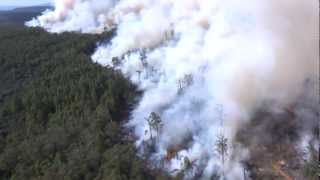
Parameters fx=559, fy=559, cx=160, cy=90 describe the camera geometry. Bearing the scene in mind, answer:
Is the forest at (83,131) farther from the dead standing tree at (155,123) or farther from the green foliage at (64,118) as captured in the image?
the dead standing tree at (155,123)

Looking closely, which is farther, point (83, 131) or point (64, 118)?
point (64, 118)

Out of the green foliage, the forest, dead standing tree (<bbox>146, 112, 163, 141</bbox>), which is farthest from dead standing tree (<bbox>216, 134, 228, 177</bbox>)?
dead standing tree (<bbox>146, 112, 163, 141</bbox>)

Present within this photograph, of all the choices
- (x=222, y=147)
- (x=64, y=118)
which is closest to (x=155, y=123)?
(x=222, y=147)

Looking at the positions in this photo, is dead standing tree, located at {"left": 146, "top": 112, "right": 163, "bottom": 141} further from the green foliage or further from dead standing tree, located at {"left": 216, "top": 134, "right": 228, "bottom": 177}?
dead standing tree, located at {"left": 216, "top": 134, "right": 228, "bottom": 177}

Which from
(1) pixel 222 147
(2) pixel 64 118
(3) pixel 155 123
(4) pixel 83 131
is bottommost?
(1) pixel 222 147

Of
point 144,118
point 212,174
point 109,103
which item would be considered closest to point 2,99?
point 109,103

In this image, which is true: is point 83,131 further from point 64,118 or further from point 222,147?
point 222,147

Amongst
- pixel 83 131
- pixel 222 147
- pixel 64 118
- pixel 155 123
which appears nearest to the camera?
pixel 222 147

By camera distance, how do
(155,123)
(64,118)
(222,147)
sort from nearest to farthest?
(222,147)
(155,123)
(64,118)
